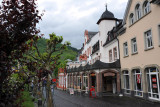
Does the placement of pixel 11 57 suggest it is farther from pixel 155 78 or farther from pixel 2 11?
pixel 155 78

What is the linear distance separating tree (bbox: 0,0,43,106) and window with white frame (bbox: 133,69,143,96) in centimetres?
1366

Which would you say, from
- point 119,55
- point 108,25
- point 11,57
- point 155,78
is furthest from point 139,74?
point 11,57

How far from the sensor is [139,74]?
15.9 meters

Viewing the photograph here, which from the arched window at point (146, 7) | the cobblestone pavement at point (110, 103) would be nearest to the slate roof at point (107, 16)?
the arched window at point (146, 7)

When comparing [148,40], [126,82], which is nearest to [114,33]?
[126,82]

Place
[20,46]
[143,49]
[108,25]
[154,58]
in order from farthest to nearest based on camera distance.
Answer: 1. [108,25]
2. [143,49]
3. [154,58]
4. [20,46]

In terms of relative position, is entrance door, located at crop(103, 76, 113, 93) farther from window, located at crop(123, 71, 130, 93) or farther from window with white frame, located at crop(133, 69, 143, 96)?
window with white frame, located at crop(133, 69, 143, 96)

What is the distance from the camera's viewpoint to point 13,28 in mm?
4062

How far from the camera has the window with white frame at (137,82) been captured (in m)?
15.7

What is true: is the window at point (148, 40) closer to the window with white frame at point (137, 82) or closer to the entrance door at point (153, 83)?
the entrance door at point (153, 83)

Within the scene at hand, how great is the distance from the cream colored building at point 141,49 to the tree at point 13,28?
441 inches

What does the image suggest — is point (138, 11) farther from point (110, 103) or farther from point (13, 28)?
point (13, 28)

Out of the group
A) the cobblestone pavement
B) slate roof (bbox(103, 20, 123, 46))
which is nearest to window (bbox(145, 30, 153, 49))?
the cobblestone pavement

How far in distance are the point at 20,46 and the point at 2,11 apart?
0.99 m
